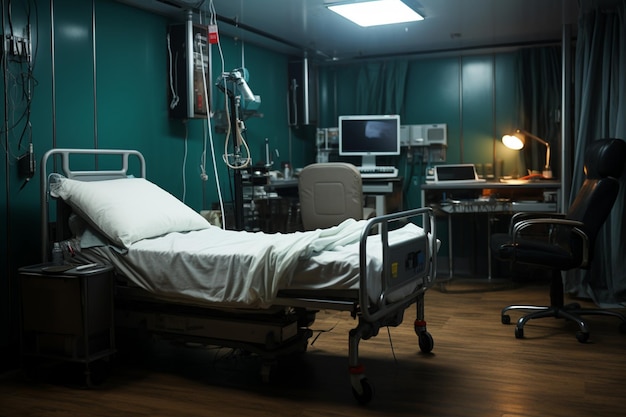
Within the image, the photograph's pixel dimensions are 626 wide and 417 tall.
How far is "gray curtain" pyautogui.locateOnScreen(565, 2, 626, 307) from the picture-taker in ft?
15.8

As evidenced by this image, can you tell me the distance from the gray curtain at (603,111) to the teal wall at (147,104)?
1455 mm

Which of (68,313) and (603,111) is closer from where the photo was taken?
(68,313)

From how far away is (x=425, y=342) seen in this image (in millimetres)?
3646

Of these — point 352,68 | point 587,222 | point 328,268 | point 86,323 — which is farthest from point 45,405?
point 352,68

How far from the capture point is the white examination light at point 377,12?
4676 mm

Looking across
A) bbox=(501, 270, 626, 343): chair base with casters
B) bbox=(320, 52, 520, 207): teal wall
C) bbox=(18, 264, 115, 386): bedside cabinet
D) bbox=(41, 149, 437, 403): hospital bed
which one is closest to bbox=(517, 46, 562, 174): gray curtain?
bbox=(320, 52, 520, 207): teal wall

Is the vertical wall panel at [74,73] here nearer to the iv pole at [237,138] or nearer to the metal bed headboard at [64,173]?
the metal bed headboard at [64,173]

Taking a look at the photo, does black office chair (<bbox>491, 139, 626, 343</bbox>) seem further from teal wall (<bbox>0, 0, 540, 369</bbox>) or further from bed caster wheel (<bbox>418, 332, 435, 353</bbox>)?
teal wall (<bbox>0, 0, 540, 369</bbox>)

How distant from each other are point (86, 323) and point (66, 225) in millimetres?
698

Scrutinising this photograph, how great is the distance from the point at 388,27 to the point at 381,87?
1.30 m

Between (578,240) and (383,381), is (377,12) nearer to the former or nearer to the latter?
(578,240)

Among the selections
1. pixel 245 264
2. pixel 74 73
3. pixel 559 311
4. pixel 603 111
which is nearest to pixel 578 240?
pixel 559 311

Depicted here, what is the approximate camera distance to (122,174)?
13.3 ft

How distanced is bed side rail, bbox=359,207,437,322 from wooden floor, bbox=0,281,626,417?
406mm
